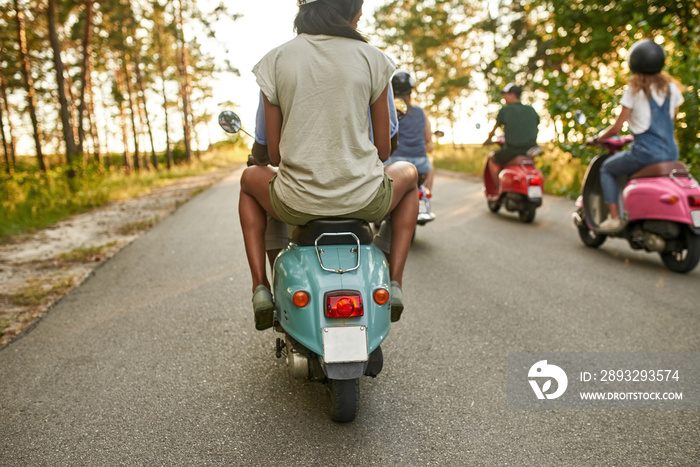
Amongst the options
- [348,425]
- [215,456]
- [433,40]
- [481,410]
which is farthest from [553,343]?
[433,40]

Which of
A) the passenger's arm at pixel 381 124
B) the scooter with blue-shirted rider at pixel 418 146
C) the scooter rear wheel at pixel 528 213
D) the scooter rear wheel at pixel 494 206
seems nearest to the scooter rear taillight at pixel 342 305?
the passenger's arm at pixel 381 124

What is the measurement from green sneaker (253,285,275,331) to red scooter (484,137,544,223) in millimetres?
6251

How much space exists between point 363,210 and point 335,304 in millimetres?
489

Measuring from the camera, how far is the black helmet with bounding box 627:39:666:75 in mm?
5398

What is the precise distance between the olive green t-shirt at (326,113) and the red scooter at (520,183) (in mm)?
6162

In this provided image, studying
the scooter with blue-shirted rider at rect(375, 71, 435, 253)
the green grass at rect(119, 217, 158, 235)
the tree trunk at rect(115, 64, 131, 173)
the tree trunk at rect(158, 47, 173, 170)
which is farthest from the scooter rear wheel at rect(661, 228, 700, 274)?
the tree trunk at rect(115, 64, 131, 173)

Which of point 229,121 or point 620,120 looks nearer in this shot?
point 229,121

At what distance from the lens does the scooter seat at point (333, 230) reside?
272cm

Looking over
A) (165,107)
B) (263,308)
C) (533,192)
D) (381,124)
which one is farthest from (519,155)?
(165,107)

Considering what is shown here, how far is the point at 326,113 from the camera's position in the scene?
8.57 feet

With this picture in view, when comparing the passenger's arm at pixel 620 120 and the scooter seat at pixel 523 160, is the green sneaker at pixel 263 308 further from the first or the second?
the scooter seat at pixel 523 160

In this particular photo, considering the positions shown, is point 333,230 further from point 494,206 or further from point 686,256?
point 494,206

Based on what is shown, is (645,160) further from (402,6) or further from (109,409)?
(402,6)

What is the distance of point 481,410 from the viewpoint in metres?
2.94
